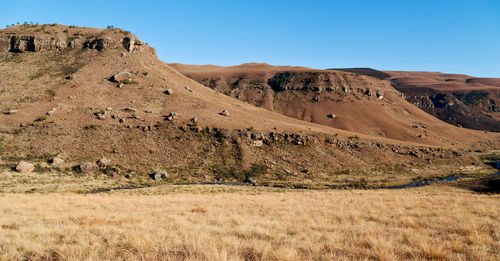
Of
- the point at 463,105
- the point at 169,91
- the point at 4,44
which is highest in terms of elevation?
the point at 4,44

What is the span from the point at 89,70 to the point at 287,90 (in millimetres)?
87618

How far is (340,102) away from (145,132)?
88.4 metres

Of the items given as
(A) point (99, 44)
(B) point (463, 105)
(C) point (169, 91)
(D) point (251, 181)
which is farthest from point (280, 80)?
(B) point (463, 105)

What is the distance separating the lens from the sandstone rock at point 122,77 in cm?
5948

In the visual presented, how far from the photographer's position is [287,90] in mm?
124000

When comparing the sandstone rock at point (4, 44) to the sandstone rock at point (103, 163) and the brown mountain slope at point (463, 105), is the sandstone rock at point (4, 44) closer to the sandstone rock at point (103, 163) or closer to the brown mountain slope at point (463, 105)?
the sandstone rock at point (103, 163)

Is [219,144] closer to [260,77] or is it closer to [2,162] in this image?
[2,162]

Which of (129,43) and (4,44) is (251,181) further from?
(4,44)

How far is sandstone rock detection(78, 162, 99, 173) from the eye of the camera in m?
34.9

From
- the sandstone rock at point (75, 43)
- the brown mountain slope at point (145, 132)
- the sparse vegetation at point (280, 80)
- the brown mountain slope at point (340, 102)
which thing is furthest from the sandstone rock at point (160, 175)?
the sparse vegetation at point (280, 80)

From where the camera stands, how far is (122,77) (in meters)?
60.4

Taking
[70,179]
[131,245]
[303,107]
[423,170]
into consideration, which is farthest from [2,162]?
[303,107]

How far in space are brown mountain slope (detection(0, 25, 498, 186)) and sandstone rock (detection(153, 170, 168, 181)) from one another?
1.09m

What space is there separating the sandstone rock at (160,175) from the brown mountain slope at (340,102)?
234 ft
